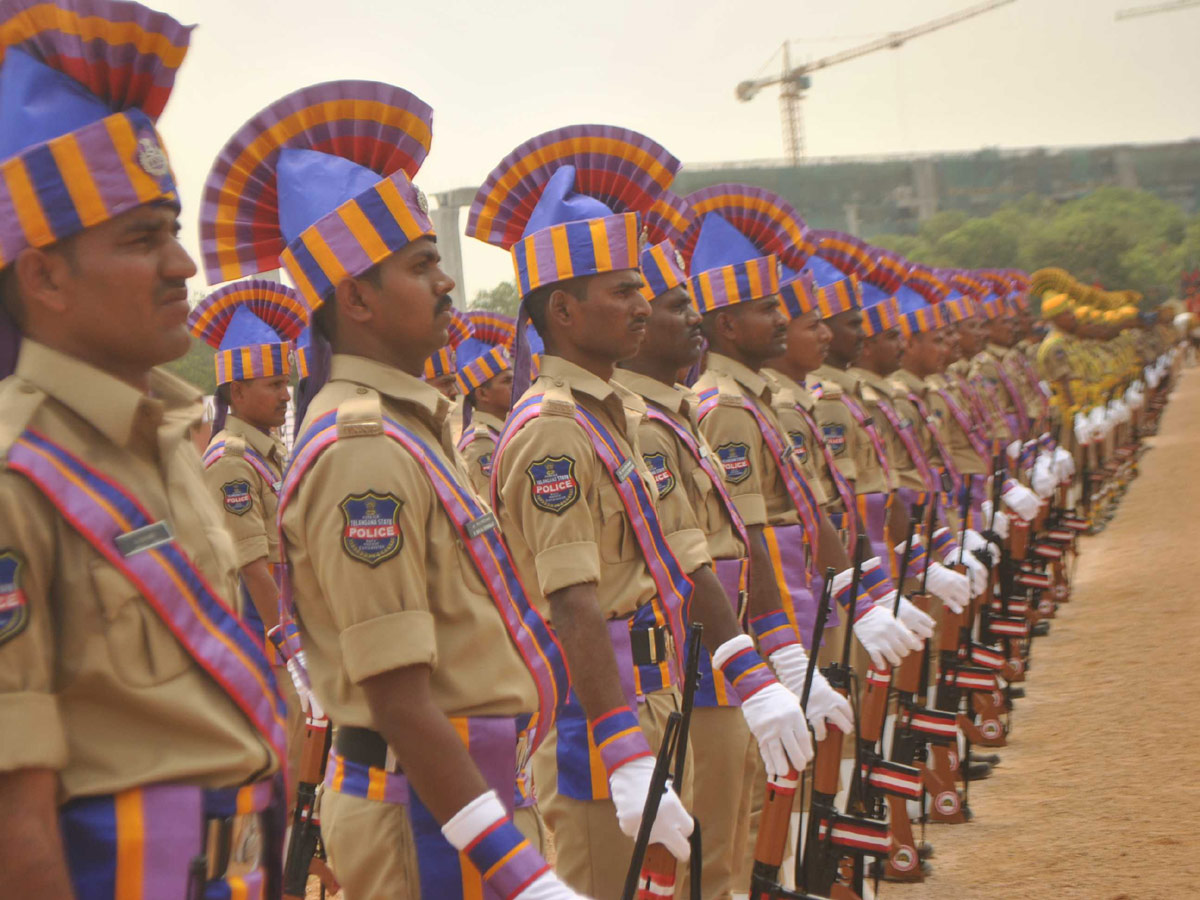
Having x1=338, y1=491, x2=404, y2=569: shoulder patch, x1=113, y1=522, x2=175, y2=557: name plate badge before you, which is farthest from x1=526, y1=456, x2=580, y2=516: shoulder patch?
x1=113, y1=522, x2=175, y2=557: name plate badge

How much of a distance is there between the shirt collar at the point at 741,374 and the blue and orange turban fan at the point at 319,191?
2826mm

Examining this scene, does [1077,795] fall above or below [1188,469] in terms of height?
above

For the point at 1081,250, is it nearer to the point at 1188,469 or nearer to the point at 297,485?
the point at 1188,469

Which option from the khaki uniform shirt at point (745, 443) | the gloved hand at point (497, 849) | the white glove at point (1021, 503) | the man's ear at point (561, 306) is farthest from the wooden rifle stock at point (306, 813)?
the white glove at point (1021, 503)

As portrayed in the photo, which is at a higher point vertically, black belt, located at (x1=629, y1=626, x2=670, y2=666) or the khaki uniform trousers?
black belt, located at (x1=629, y1=626, x2=670, y2=666)

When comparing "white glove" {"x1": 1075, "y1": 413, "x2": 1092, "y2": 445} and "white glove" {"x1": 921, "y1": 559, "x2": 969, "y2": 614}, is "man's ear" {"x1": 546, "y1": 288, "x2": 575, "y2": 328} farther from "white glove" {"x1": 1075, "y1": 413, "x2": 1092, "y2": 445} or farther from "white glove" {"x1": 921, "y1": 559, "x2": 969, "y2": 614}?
"white glove" {"x1": 1075, "y1": 413, "x2": 1092, "y2": 445}

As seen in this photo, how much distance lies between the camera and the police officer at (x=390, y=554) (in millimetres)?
2459

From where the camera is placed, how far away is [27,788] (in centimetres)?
177

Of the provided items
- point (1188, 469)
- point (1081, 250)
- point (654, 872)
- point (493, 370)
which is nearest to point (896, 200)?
point (1081, 250)

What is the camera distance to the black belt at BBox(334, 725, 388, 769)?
8.61 ft

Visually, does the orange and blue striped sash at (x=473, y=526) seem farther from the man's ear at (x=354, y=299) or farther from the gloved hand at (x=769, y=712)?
the gloved hand at (x=769, y=712)

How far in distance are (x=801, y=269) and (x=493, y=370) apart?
2.23 metres

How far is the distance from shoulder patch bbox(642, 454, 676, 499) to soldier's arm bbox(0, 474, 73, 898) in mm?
2484

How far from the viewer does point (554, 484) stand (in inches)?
136
